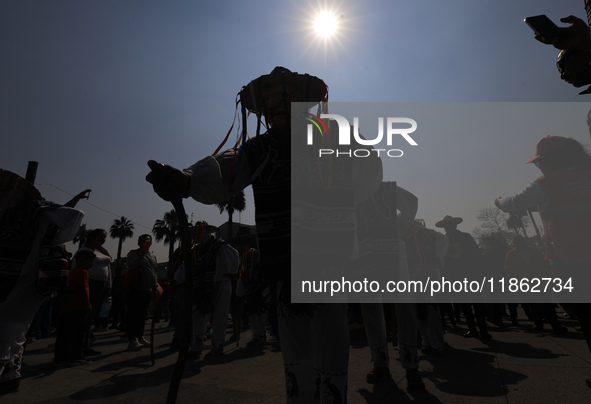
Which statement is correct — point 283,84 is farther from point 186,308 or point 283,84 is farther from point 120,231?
point 120,231

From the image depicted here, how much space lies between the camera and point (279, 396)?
9.07 ft

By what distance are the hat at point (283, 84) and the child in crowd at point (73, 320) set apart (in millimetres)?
4293

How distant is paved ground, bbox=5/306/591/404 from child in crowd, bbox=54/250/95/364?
23 centimetres

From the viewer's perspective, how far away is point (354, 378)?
331cm

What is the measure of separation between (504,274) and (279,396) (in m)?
7.90

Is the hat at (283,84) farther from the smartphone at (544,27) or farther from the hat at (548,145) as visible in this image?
the hat at (548,145)

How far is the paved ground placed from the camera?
2.73 meters

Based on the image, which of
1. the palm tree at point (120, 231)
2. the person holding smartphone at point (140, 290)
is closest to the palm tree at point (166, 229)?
the palm tree at point (120, 231)

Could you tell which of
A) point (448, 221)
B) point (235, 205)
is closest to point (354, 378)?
point (448, 221)

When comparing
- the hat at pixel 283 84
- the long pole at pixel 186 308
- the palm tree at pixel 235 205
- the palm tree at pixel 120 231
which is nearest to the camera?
the long pole at pixel 186 308

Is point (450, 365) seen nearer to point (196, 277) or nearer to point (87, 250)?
point (196, 277)

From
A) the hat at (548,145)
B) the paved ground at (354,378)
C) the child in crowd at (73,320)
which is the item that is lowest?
the paved ground at (354,378)

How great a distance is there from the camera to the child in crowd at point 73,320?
456 cm

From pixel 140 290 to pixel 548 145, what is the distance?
6.63m
